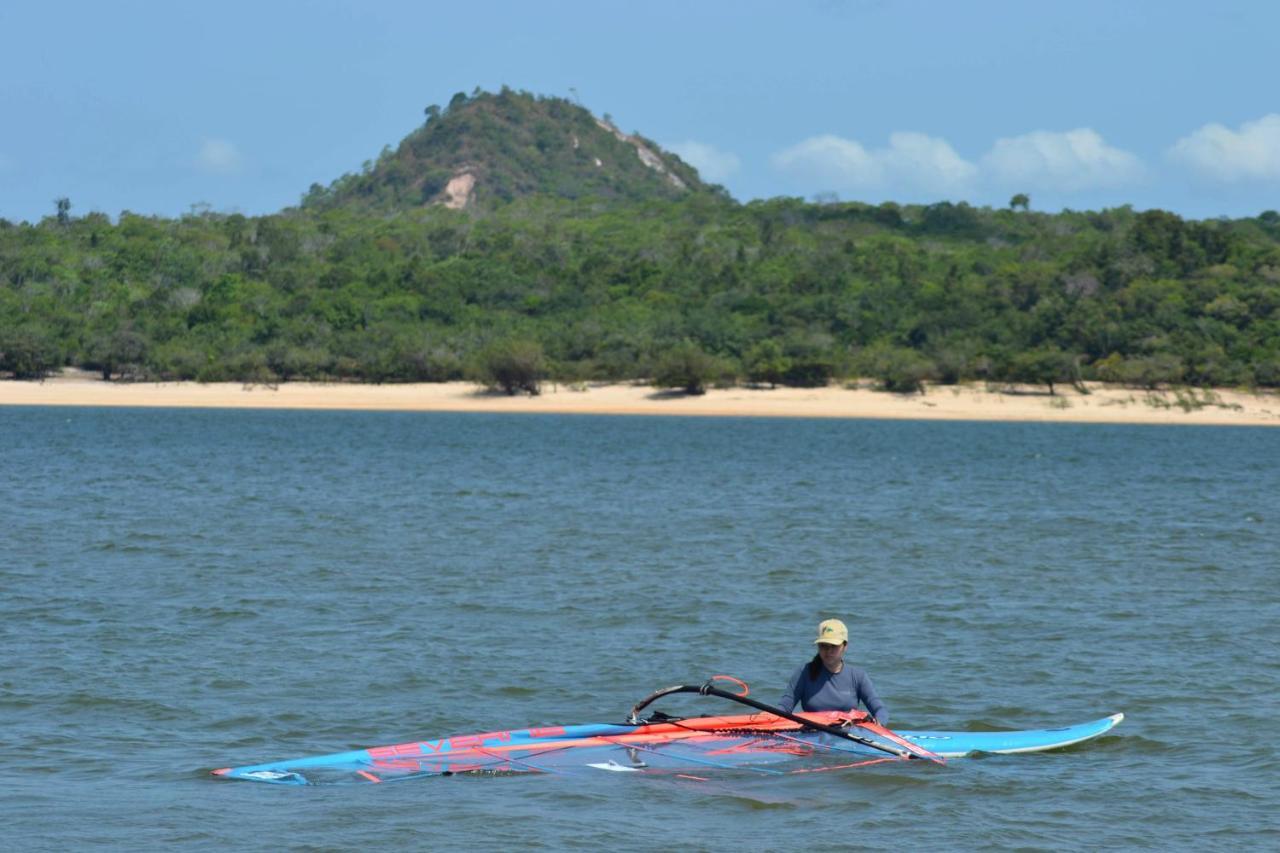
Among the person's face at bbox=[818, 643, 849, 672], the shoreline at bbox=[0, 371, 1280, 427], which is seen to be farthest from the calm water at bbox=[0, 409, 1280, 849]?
the shoreline at bbox=[0, 371, 1280, 427]

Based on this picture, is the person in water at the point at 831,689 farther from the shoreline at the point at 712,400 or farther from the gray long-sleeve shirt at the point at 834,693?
the shoreline at the point at 712,400

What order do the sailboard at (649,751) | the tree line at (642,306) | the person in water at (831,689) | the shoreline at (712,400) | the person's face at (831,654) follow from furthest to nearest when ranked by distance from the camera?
the tree line at (642,306), the shoreline at (712,400), the person in water at (831,689), the person's face at (831,654), the sailboard at (649,751)

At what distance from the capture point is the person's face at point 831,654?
1377 centimetres

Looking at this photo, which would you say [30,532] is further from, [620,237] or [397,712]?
[620,237]

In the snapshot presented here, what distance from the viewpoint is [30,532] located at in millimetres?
30516

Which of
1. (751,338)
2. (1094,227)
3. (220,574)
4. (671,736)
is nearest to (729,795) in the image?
(671,736)

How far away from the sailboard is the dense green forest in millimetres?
76663

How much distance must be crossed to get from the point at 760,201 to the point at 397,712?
A: 151 m

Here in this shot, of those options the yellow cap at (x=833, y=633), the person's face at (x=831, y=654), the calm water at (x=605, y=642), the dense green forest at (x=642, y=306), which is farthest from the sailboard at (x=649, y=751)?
the dense green forest at (x=642, y=306)

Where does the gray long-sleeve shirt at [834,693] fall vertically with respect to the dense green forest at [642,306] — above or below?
below

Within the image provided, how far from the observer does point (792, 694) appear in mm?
14203

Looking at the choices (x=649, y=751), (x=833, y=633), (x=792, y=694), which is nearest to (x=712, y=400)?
(x=792, y=694)

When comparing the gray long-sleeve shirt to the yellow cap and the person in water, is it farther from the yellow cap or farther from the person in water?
the yellow cap

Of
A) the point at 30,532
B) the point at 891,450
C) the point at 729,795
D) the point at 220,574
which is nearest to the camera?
the point at 729,795
